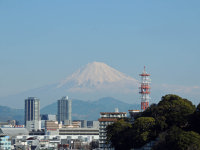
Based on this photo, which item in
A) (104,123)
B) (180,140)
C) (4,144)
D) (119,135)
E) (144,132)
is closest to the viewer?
(180,140)

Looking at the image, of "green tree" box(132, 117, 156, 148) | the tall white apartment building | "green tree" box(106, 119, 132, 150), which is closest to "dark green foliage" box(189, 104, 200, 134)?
"green tree" box(132, 117, 156, 148)

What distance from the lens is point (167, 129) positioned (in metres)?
87.3

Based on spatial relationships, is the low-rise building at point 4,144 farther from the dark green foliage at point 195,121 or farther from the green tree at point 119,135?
the dark green foliage at point 195,121

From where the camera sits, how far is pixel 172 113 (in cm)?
8925

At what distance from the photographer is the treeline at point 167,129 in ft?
257

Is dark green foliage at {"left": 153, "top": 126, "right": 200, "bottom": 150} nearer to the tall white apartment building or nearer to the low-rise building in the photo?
the tall white apartment building

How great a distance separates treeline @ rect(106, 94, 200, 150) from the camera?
78.2 meters

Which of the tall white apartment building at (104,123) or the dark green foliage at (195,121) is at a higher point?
the tall white apartment building at (104,123)

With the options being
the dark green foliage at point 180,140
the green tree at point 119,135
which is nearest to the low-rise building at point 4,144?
the green tree at point 119,135

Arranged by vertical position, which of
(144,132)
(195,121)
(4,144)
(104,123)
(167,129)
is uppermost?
(104,123)

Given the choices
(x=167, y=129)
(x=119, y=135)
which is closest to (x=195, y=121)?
(x=167, y=129)

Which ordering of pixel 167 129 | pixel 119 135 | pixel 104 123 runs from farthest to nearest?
pixel 104 123, pixel 119 135, pixel 167 129

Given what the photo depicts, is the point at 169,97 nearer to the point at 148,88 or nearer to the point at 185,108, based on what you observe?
the point at 185,108

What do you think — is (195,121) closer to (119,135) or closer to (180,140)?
(180,140)
